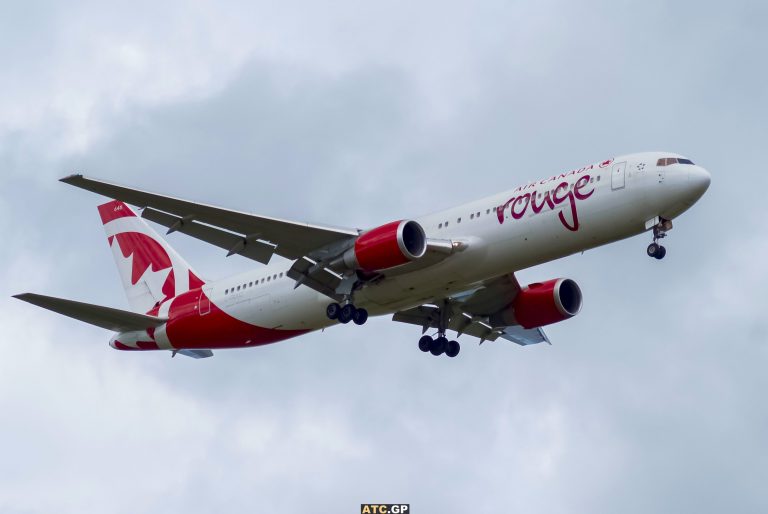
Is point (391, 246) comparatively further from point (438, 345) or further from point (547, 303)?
point (438, 345)

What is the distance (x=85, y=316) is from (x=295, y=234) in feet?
31.1

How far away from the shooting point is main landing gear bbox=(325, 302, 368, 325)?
44.3 meters

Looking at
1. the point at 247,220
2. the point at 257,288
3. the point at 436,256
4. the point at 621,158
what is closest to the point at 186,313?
the point at 257,288

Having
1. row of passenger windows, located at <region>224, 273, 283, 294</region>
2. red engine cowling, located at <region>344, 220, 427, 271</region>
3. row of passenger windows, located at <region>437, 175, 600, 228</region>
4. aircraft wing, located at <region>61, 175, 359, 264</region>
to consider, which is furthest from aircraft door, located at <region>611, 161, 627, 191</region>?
row of passenger windows, located at <region>224, 273, 283, 294</region>

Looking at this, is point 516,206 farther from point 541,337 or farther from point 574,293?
point 541,337

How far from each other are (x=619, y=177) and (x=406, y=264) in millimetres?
7198

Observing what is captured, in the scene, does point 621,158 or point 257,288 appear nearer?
point 621,158

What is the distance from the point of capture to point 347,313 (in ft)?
145

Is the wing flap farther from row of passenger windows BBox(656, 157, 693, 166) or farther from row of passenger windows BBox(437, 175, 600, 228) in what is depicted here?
row of passenger windows BBox(656, 157, 693, 166)

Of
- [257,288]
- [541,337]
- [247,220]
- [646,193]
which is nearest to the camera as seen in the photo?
[646,193]

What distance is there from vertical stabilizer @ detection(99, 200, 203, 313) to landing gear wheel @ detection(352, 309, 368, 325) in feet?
29.8

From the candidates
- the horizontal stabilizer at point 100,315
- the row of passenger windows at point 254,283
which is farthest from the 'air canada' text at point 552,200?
the horizontal stabilizer at point 100,315

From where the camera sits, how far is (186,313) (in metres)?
49.3

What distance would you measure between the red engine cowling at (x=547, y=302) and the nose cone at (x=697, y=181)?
388 inches
